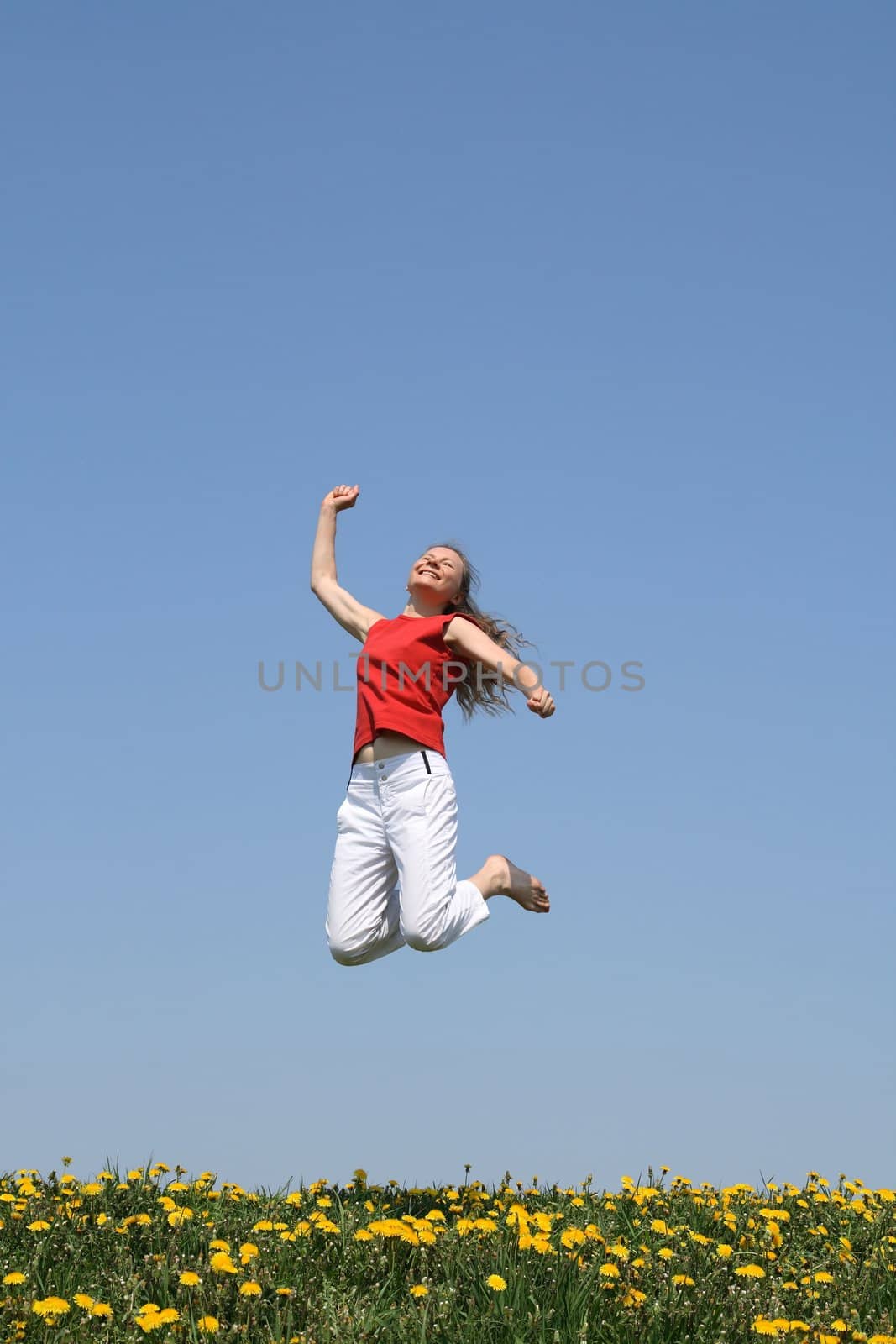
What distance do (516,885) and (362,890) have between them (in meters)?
0.98

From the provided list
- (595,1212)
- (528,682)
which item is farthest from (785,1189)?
(528,682)

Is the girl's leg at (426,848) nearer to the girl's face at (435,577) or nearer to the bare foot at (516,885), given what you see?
the bare foot at (516,885)

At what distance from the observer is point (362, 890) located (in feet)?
22.8

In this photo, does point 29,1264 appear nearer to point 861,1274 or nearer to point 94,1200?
point 94,1200

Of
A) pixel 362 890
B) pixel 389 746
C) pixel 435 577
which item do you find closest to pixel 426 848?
pixel 362 890

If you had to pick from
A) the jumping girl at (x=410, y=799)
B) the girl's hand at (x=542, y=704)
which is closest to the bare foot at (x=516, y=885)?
the jumping girl at (x=410, y=799)

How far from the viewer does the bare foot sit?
7.34 meters

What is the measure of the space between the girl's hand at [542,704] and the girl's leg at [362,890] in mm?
991

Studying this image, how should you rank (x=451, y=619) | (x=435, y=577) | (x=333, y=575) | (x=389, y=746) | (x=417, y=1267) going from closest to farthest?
1. (x=417, y=1267)
2. (x=389, y=746)
3. (x=451, y=619)
4. (x=435, y=577)
5. (x=333, y=575)

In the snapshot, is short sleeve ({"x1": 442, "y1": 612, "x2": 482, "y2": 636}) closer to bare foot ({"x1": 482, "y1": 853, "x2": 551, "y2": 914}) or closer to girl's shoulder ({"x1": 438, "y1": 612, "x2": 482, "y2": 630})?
girl's shoulder ({"x1": 438, "y1": 612, "x2": 482, "y2": 630})

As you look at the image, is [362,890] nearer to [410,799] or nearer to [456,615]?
[410,799]

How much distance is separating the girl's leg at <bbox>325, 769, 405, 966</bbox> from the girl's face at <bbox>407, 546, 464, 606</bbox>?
113cm

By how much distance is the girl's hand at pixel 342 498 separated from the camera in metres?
8.02

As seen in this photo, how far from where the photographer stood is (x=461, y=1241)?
548cm
